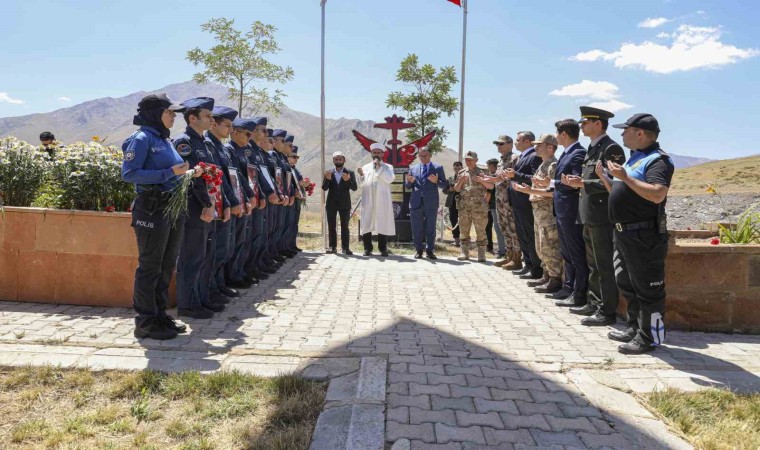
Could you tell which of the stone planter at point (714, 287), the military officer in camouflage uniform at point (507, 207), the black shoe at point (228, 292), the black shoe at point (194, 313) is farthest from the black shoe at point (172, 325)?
the military officer in camouflage uniform at point (507, 207)

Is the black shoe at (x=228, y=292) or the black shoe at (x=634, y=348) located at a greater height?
the black shoe at (x=228, y=292)

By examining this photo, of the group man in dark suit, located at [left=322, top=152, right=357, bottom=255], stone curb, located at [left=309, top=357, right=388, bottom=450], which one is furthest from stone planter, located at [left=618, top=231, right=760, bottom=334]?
man in dark suit, located at [left=322, top=152, right=357, bottom=255]

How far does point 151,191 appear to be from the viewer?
4188 mm

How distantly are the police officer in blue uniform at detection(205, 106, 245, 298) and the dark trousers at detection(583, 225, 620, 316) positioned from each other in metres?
3.52

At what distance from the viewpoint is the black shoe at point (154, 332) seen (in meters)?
4.25

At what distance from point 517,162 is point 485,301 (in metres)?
2.40

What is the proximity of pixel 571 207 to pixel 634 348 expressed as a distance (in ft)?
6.07

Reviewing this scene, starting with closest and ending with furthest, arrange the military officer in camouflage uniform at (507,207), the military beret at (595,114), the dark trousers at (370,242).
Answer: the military beret at (595,114)
the military officer in camouflage uniform at (507,207)
the dark trousers at (370,242)

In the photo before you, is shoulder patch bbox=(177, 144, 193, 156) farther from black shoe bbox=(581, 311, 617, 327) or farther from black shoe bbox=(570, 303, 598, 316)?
black shoe bbox=(570, 303, 598, 316)

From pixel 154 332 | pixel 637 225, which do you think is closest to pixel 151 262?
pixel 154 332

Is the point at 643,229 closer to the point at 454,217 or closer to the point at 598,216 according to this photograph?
the point at 598,216

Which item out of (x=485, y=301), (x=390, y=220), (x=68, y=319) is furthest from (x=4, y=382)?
(x=390, y=220)

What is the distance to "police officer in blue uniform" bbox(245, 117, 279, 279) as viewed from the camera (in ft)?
22.9

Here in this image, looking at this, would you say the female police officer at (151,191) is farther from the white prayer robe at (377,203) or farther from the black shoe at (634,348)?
the white prayer robe at (377,203)
